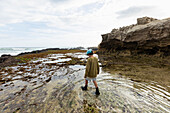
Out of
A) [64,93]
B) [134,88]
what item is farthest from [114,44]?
[64,93]

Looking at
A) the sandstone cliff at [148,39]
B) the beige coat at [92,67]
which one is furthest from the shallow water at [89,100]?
the sandstone cliff at [148,39]

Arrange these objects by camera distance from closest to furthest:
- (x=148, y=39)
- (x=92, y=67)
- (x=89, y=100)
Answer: (x=89, y=100), (x=92, y=67), (x=148, y=39)

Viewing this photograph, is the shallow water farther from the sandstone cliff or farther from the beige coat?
the sandstone cliff

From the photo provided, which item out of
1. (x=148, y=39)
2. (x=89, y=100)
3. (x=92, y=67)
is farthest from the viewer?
(x=148, y=39)

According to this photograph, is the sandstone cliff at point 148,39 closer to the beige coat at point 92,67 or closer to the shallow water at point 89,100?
the shallow water at point 89,100

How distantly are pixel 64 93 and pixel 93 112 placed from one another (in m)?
Result: 2.18

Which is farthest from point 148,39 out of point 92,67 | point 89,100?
point 89,100

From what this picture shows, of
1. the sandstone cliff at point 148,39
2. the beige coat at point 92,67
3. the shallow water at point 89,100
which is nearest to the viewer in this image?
the shallow water at point 89,100

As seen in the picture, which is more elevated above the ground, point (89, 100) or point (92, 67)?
point (92, 67)

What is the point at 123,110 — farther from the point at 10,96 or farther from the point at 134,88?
the point at 10,96

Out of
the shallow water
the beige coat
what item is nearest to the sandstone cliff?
the shallow water

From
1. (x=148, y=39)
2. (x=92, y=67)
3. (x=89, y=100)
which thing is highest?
(x=148, y=39)

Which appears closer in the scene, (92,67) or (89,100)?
(89,100)

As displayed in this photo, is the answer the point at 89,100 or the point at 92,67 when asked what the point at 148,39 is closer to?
the point at 92,67
